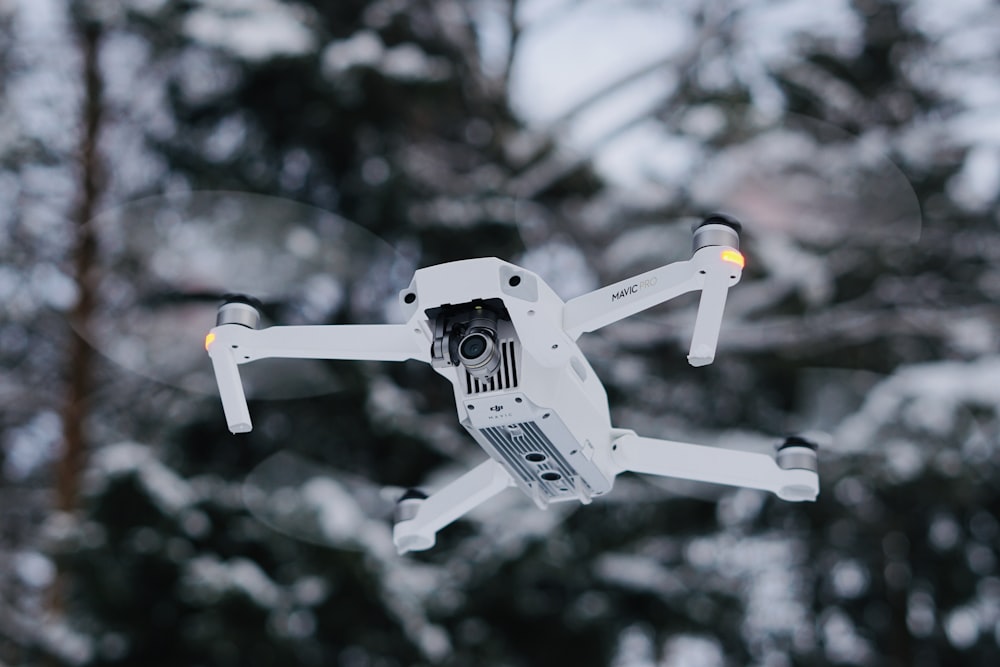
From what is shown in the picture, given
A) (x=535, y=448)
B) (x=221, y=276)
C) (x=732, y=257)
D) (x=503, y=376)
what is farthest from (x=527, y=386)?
(x=221, y=276)

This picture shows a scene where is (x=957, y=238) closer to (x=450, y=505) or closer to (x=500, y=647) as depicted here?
(x=500, y=647)

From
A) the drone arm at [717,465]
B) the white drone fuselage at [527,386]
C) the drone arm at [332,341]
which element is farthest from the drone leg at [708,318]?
the drone arm at [332,341]

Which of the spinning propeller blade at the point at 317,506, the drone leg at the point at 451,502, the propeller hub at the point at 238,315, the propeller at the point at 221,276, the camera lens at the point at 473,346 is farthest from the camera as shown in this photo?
the propeller at the point at 221,276

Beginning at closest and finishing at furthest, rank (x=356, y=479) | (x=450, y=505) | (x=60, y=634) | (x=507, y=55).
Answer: (x=450, y=505)
(x=60, y=634)
(x=356, y=479)
(x=507, y=55)

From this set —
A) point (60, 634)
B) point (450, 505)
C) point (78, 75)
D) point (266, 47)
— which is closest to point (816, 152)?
point (266, 47)

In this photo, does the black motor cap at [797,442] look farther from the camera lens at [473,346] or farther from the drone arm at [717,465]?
the camera lens at [473,346]

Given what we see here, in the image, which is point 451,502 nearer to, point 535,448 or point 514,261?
point 535,448

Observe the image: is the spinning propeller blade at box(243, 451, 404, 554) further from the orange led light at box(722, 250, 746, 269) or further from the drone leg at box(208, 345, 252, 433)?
the orange led light at box(722, 250, 746, 269)

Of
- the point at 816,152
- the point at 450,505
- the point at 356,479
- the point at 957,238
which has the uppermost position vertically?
the point at 816,152
